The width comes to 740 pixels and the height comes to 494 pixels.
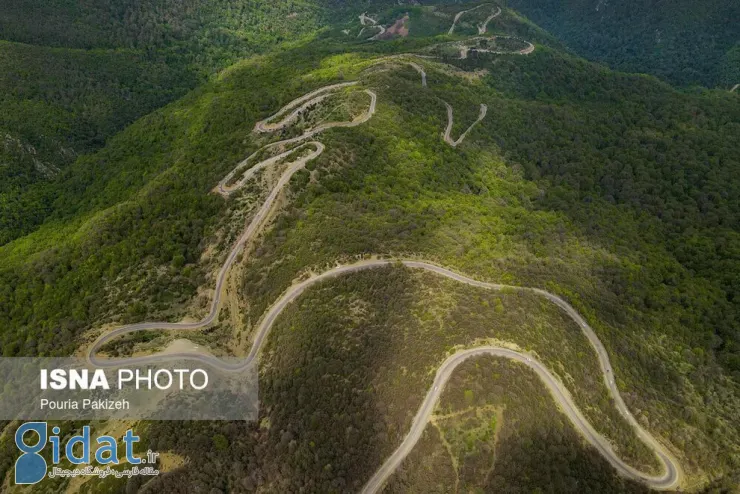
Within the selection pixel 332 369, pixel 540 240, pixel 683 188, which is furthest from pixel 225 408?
pixel 683 188

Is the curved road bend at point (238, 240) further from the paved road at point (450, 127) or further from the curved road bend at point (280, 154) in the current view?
the paved road at point (450, 127)

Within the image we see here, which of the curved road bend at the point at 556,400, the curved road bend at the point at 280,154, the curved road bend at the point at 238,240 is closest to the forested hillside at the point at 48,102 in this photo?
the curved road bend at the point at 280,154

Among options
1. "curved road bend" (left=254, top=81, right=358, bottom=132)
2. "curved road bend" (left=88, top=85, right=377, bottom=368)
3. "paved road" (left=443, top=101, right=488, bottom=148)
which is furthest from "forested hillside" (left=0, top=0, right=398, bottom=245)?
"paved road" (left=443, top=101, right=488, bottom=148)

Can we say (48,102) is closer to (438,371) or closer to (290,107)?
(290,107)

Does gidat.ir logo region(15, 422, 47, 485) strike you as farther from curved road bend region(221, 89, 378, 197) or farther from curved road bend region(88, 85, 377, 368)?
curved road bend region(221, 89, 378, 197)

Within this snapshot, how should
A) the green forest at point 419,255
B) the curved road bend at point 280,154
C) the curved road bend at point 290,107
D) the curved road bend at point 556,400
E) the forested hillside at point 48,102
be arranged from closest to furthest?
1. the curved road bend at point 556,400
2. the green forest at point 419,255
3. the curved road bend at point 280,154
4. the curved road bend at point 290,107
5. the forested hillside at point 48,102

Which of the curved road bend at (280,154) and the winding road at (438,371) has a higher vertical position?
the curved road bend at (280,154)

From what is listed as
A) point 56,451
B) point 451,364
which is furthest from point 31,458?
point 451,364
